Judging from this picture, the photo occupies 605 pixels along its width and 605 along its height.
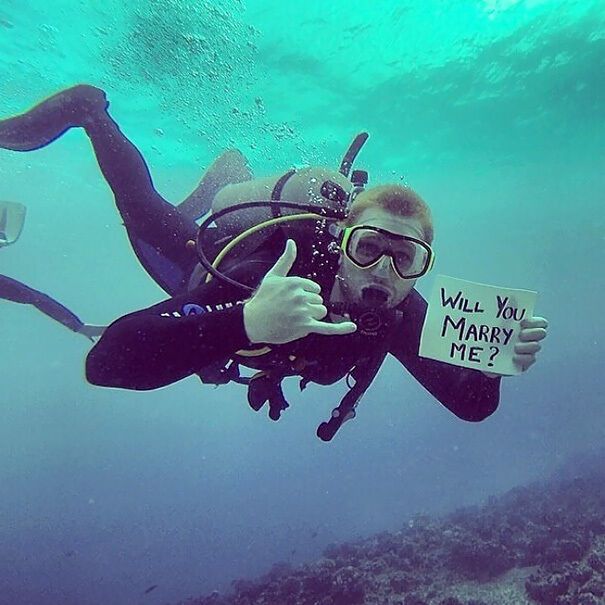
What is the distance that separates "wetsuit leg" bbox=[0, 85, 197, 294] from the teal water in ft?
24.0

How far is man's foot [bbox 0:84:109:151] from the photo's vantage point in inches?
246

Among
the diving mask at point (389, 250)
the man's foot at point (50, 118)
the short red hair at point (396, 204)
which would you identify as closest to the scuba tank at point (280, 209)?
the short red hair at point (396, 204)

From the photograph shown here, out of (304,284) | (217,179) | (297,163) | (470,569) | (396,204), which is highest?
(297,163)

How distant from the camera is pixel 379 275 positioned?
10.5ft

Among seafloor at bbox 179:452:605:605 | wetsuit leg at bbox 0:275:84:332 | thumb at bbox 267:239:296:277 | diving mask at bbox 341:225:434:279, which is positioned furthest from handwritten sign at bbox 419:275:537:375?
wetsuit leg at bbox 0:275:84:332

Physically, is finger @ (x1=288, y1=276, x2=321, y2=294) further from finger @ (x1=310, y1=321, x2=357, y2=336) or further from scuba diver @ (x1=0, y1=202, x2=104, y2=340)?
scuba diver @ (x1=0, y1=202, x2=104, y2=340)

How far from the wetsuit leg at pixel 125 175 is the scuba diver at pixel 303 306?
1.07 meters

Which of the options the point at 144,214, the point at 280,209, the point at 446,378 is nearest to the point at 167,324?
the point at 280,209

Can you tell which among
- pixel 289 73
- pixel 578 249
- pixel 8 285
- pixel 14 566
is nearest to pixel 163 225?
pixel 8 285

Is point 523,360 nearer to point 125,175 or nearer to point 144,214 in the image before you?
point 144,214

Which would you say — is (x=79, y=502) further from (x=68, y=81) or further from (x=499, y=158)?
(x=499, y=158)

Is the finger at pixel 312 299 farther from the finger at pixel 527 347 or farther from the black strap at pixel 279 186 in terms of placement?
the black strap at pixel 279 186

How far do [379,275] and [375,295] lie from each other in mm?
150

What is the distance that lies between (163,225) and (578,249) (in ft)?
245
